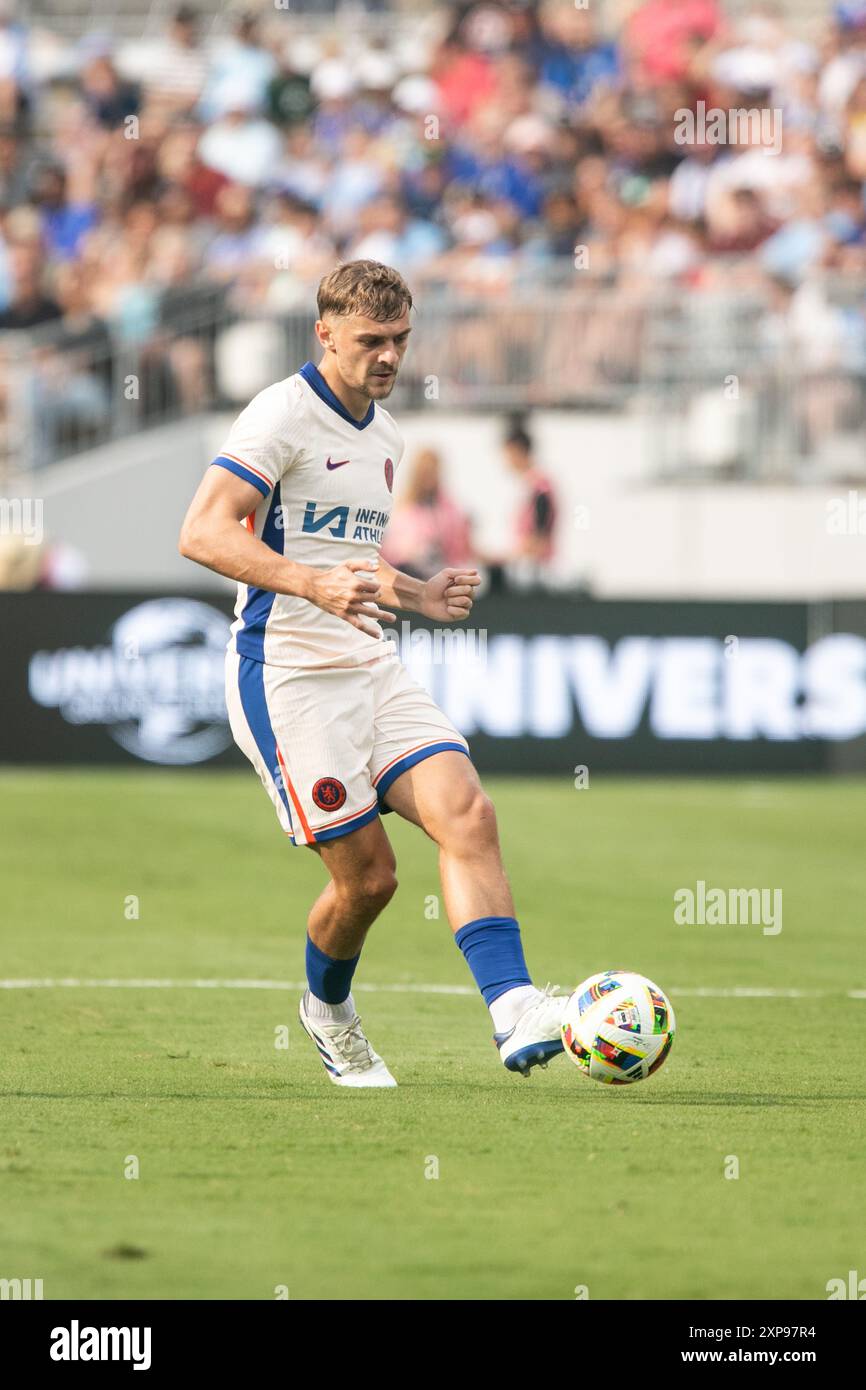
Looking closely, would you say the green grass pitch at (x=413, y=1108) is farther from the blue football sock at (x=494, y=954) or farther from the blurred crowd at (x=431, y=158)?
the blurred crowd at (x=431, y=158)

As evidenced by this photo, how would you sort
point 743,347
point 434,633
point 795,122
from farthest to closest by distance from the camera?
point 795,122 < point 743,347 < point 434,633

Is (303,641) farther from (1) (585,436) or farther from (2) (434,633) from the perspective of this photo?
(1) (585,436)

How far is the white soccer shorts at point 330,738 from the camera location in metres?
6.88

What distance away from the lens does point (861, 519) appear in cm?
2153

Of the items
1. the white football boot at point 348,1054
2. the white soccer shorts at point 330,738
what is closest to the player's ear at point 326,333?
the white soccer shorts at point 330,738

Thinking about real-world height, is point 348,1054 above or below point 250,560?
below

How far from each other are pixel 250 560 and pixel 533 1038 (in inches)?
64.1

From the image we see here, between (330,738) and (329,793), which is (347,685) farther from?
(329,793)

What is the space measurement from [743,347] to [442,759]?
14.9 meters

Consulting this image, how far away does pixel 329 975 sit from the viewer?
7.21m

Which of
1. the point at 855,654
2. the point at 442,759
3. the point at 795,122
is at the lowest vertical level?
the point at 442,759

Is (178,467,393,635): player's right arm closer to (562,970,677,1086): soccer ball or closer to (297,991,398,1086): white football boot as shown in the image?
(562,970,677,1086): soccer ball

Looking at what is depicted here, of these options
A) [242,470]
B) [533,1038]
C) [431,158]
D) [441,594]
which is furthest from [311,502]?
[431,158]
